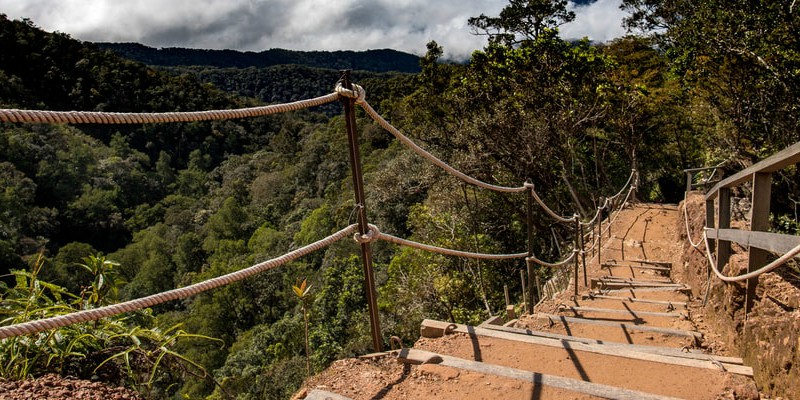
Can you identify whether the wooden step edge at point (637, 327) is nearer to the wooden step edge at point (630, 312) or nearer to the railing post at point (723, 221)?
the wooden step edge at point (630, 312)

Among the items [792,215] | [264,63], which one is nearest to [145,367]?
[792,215]

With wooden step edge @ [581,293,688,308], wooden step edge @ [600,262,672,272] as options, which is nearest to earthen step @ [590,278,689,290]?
wooden step edge @ [581,293,688,308]

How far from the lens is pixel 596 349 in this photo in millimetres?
2434

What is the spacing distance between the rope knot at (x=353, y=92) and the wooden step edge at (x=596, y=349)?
1.30m

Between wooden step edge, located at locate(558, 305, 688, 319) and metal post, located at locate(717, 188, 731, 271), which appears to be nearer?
metal post, located at locate(717, 188, 731, 271)

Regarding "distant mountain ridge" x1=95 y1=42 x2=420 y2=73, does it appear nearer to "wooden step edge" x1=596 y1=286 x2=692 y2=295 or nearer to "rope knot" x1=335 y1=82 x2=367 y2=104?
"wooden step edge" x1=596 y1=286 x2=692 y2=295

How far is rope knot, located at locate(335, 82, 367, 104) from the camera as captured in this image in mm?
1887

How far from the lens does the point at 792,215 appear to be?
9.59m

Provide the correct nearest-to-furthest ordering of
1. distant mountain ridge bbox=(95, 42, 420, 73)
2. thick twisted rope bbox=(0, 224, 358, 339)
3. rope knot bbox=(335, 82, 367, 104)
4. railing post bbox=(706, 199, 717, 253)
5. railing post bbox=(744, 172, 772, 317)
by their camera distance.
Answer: thick twisted rope bbox=(0, 224, 358, 339) → rope knot bbox=(335, 82, 367, 104) → railing post bbox=(744, 172, 772, 317) → railing post bbox=(706, 199, 717, 253) → distant mountain ridge bbox=(95, 42, 420, 73)

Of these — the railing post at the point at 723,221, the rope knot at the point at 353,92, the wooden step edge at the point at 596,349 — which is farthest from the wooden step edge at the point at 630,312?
the rope knot at the point at 353,92

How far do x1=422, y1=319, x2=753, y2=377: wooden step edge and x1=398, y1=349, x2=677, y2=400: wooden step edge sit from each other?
0.36m

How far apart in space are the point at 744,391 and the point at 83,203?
172 ft

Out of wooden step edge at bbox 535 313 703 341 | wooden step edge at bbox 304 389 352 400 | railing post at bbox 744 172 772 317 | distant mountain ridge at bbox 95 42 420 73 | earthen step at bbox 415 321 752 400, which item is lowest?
wooden step edge at bbox 535 313 703 341

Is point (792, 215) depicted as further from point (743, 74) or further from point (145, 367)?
point (145, 367)
